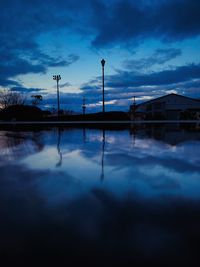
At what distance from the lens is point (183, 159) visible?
17.4 ft

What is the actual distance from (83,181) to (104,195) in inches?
28.6

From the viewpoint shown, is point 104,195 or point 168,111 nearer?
point 104,195

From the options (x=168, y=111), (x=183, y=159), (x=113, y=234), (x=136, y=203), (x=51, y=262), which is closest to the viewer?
(x=51, y=262)

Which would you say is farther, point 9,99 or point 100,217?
point 9,99

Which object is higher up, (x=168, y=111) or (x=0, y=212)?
(x=168, y=111)

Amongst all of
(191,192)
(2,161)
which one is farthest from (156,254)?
(2,161)

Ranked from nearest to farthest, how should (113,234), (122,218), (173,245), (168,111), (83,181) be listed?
(173,245)
(113,234)
(122,218)
(83,181)
(168,111)

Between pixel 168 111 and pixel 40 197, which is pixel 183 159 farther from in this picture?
pixel 168 111

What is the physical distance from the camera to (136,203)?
2645mm

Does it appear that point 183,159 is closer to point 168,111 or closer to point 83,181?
point 83,181

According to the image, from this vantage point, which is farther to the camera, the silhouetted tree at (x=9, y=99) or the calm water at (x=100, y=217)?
the silhouetted tree at (x=9, y=99)

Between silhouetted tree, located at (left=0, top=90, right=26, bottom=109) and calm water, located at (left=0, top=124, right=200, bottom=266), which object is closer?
calm water, located at (left=0, top=124, right=200, bottom=266)

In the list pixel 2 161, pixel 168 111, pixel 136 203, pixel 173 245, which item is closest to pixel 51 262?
pixel 173 245

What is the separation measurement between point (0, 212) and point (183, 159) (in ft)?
14.6
